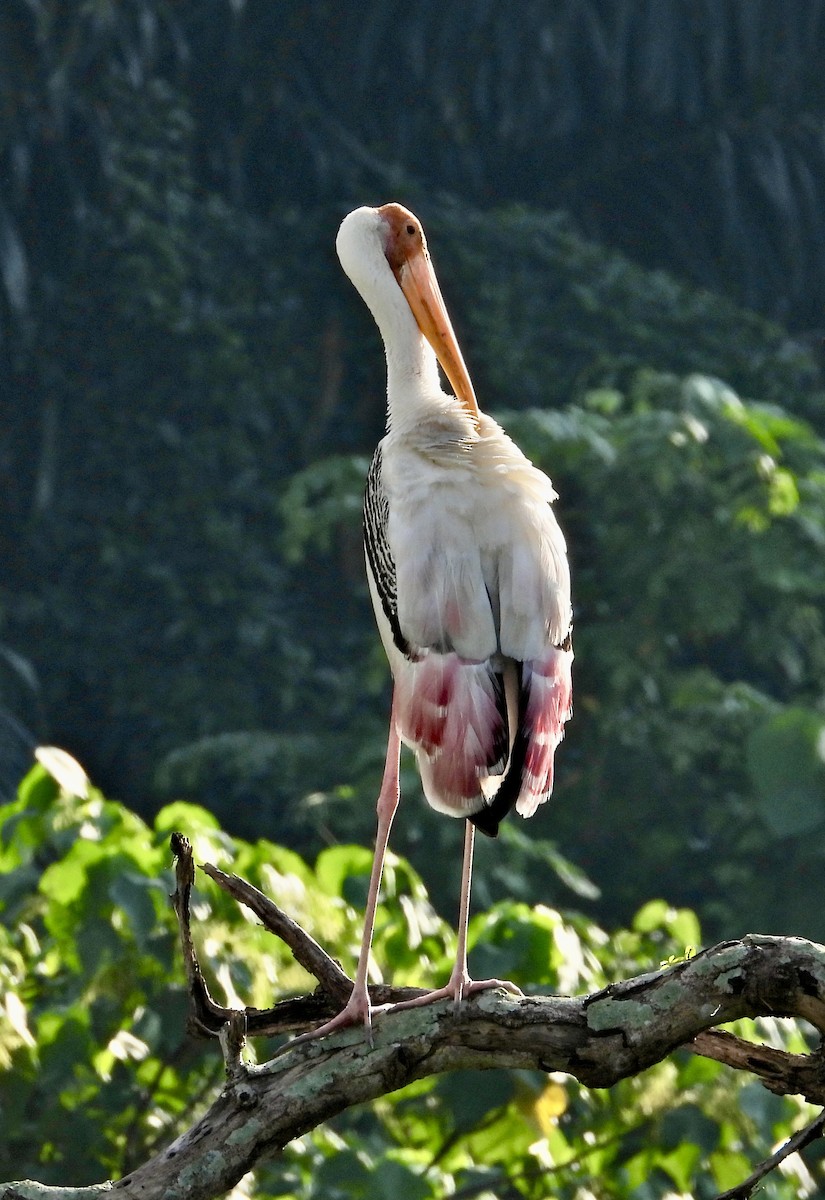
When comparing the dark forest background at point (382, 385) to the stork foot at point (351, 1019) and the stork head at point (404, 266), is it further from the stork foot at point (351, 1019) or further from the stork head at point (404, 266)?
the stork foot at point (351, 1019)

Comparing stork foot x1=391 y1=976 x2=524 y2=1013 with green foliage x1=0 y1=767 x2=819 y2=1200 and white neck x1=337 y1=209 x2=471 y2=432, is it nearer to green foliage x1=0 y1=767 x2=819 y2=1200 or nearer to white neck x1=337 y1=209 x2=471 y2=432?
green foliage x1=0 y1=767 x2=819 y2=1200

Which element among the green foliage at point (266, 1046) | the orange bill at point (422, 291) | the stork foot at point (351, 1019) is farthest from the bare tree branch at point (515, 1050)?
the orange bill at point (422, 291)

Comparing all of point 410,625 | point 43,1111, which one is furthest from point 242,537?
point 410,625

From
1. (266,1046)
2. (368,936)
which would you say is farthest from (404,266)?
(266,1046)

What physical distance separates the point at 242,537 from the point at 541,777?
24.5ft

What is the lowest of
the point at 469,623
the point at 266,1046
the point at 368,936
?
the point at 266,1046

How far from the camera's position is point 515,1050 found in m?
2.38

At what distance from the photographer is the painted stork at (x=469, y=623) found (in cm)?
251

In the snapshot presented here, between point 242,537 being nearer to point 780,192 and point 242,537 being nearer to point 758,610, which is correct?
point 758,610

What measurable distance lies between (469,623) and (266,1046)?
5.19 feet

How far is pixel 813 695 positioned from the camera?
932cm

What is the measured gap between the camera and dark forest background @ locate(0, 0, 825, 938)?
8.50 meters

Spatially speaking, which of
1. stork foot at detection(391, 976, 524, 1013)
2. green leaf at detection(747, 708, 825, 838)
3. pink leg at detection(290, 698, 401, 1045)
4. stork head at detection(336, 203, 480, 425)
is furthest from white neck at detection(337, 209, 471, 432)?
green leaf at detection(747, 708, 825, 838)

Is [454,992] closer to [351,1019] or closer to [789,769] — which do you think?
[351,1019]
